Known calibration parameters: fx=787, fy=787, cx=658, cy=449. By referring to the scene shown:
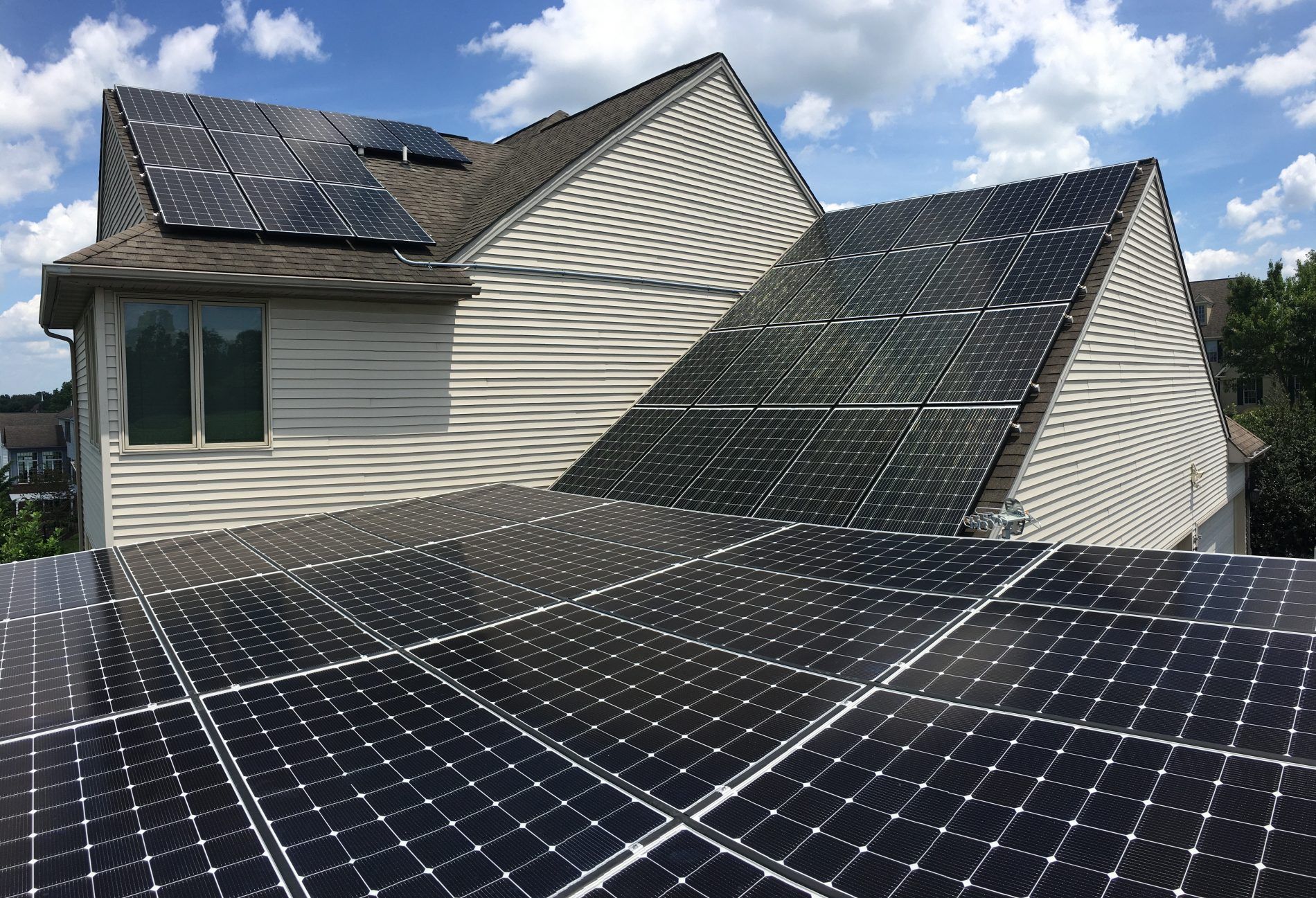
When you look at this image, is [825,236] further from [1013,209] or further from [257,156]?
[257,156]

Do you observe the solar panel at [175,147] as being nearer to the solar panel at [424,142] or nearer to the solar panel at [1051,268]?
the solar panel at [424,142]

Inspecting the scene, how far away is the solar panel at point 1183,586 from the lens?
543cm

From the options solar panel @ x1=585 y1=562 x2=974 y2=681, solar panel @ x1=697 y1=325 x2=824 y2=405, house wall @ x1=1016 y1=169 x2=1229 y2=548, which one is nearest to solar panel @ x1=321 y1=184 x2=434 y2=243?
solar panel @ x1=697 y1=325 x2=824 y2=405

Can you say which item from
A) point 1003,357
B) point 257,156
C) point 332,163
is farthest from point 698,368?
point 257,156

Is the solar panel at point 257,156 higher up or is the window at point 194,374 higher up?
the solar panel at point 257,156

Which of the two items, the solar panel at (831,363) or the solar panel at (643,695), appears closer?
the solar panel at (643,695)

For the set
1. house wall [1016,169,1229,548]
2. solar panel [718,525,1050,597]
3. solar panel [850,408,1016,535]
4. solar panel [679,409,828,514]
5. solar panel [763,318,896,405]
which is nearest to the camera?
solar panel [718,525,1050,597]

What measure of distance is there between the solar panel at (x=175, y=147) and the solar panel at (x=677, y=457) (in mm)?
7970

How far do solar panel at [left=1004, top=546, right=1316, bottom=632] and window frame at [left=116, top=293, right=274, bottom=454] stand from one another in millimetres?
9810

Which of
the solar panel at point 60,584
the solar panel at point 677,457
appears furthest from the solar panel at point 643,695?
the solar panel at point 677,457

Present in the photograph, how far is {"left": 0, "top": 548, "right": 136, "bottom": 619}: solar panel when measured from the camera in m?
7.59

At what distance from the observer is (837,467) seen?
10.2 m

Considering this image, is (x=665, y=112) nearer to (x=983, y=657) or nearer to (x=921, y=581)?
(x=921, y=581)

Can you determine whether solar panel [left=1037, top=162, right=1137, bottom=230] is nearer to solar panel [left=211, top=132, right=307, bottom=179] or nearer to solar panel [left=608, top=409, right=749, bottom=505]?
solar panel [left=608, top=409, right=749, bottom=505]
